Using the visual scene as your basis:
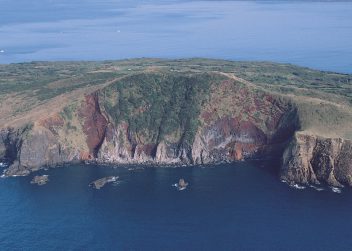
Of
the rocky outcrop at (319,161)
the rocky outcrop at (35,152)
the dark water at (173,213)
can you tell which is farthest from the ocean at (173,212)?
the rocky outcrop at (35,152)

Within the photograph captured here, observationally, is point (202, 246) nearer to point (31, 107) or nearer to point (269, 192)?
point (269, 192)

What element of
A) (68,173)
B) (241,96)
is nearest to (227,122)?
(241,96)

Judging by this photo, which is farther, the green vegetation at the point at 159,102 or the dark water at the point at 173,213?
the green vegetation at the point at 159,102

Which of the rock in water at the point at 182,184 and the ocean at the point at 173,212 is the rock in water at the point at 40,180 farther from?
the rock in water at the point at 182,184

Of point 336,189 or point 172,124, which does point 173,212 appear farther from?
point 172,124

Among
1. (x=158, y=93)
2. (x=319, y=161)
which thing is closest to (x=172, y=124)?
(x=158, y=93)

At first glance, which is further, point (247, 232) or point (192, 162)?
point (192, 162)

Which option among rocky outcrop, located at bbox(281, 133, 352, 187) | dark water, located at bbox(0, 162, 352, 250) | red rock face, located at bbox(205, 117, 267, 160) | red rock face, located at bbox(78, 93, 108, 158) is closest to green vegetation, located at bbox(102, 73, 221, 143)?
red rock face, located at bbox(78, 93, 108, 158)
